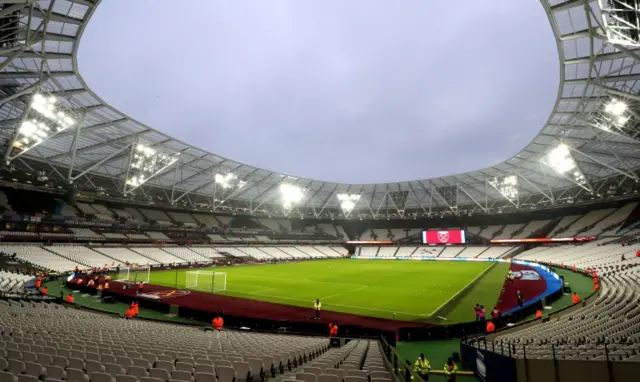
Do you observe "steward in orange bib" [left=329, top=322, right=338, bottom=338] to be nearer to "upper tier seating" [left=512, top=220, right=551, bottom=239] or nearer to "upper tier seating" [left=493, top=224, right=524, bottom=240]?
"upper tier seating" [left=512, top=220, right=551, bottom=239]

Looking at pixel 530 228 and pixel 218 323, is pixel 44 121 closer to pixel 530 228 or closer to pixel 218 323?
pixel 218 323

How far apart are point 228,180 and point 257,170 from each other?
6016 mm

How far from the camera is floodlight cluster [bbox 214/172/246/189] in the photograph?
6147 cm

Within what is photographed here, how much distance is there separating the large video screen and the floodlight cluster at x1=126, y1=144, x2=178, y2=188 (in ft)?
199

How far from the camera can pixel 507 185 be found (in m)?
64.0

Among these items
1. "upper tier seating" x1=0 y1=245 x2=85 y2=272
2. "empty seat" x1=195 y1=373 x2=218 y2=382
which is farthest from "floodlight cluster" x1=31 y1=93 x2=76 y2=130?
"empty seat" x1=195 y1=373 x2=218 y2=382

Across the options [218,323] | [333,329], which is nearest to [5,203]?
A: [218,323]

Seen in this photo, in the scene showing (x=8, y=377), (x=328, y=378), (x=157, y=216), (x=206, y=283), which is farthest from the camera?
(x=157, y=216)

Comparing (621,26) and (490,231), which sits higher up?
(621,26)

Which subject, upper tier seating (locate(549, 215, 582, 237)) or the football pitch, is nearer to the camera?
the football pitch

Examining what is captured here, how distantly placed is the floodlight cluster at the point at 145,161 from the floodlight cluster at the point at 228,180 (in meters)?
9.82

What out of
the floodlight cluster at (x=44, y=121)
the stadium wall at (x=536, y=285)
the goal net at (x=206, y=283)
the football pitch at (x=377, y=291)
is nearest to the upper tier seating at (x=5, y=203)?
the floodlight cluster at (x=44, y=121)

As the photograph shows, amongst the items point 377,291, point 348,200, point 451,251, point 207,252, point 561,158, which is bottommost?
point 377,291

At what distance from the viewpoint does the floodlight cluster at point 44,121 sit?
Answer: 3269 cm
